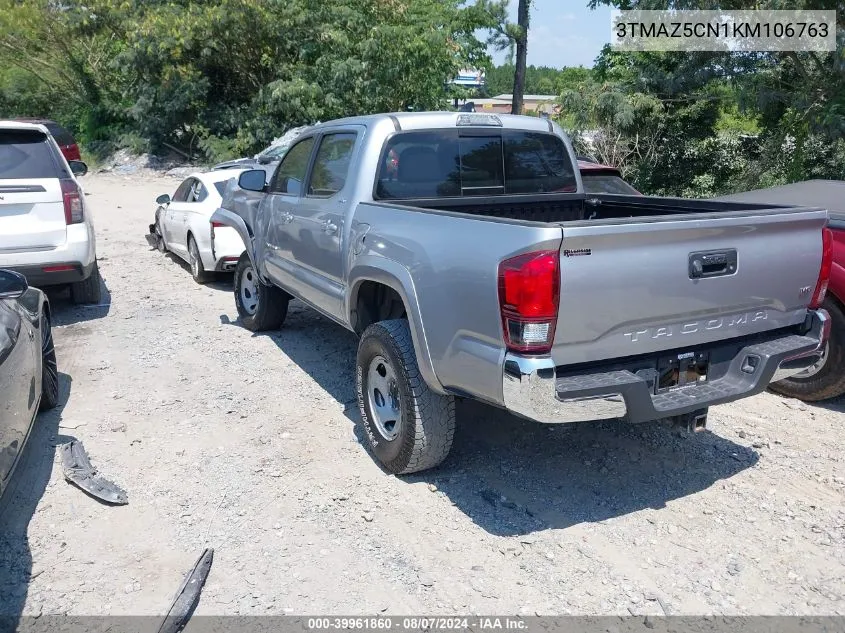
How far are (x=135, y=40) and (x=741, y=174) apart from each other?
18104 mm

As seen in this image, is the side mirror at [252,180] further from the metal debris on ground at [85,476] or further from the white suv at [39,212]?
the metal debris on ground at [85,476]

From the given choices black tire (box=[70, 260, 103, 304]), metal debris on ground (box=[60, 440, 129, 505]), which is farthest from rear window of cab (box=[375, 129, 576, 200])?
black tire (box=[70, 260, 103, 304])

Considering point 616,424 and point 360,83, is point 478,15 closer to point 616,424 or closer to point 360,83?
point 360,83

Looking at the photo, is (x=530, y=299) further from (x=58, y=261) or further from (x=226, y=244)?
(x=226, y=244)

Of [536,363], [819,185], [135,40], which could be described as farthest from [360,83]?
[536,363]

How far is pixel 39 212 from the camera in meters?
6.84

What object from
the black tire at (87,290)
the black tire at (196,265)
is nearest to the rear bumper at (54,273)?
the black tire at (87,290)

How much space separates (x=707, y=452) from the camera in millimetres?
4594

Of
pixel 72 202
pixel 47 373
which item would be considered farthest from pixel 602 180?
pixel 47 373

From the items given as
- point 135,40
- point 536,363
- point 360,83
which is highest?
point 135,40

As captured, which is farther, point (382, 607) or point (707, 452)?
point (707, 452)

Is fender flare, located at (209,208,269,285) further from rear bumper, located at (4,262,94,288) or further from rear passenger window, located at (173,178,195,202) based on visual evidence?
rear passenger window, located at (173,178,195,202)

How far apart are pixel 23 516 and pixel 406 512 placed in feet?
6.67

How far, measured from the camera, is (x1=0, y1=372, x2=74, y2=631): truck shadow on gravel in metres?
3.22
